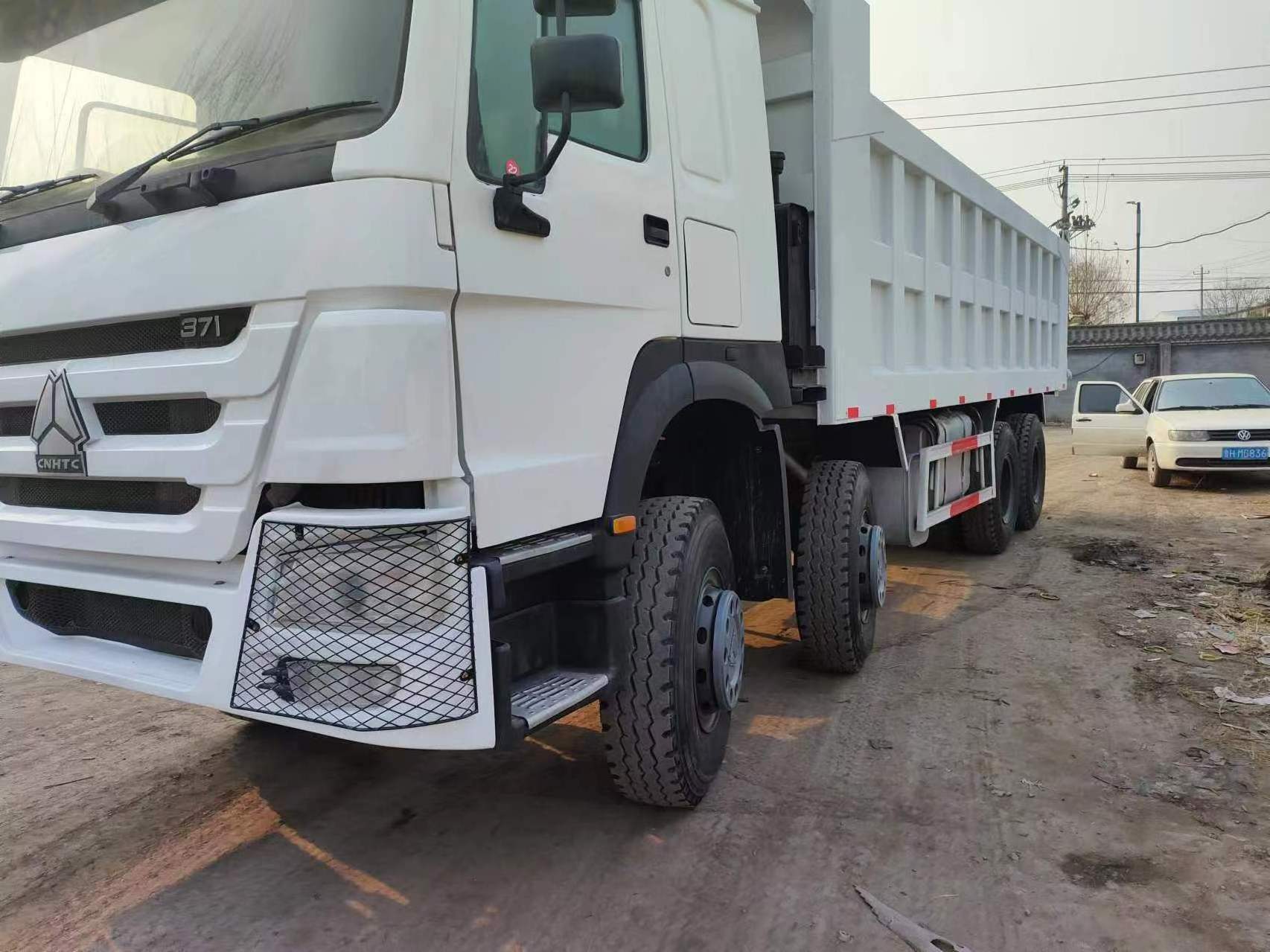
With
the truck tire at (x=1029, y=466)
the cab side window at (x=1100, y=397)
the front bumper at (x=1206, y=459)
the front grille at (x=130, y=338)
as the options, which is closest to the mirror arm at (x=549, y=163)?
the front grille at (x=130, y=338)

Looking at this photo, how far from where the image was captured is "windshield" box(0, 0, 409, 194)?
7.23 ft

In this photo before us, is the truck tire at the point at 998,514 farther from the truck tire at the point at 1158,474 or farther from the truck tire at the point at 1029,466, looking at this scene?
the truck tire at the point at 1158,474

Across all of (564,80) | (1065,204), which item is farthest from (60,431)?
(1065,204)

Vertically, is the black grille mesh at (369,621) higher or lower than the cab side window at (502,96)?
lower

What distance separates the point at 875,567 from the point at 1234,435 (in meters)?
9.15

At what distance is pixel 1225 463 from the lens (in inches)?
440

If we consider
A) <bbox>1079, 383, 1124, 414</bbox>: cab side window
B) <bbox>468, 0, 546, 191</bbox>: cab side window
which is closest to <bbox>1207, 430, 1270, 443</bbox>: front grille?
<bbox>1079, 383, 1124, 414</bbox>: cab side window

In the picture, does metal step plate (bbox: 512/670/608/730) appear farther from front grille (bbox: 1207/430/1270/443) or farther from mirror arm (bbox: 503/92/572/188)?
front grille (bbox: 1207/430/1270/443)

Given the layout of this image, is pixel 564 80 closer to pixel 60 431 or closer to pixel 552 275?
pixel 552 275

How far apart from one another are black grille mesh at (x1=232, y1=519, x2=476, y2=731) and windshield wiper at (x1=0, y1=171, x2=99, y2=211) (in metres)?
1.34

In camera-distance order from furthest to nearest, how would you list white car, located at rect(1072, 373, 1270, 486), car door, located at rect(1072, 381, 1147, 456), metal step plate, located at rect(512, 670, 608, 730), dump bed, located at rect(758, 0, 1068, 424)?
1. car door, located at rect(1072, 381, 1147, 456)
2. white car, located at rect(1072, 373, 1270, 486)
3. dump bed, located at rect(758, 0, 1068, 424)
4. metal step plate, located at rect(512, 670, 608, 730)

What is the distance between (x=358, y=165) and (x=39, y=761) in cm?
292

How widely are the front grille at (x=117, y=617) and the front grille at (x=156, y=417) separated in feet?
1.48

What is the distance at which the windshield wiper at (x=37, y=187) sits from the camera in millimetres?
2646
